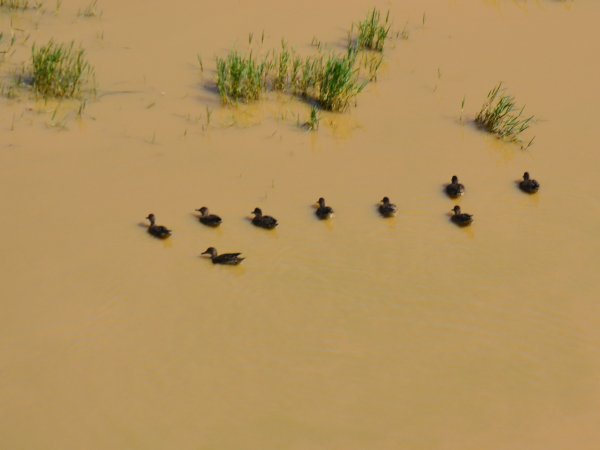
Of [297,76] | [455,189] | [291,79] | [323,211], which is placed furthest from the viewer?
[297,76]

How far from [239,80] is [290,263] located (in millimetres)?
3766

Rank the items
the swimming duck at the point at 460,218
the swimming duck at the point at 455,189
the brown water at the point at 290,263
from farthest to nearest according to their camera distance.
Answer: the swimming duck at the point at 455,189 → the swimming duck at the point at 460,218 → the brown water at the point at 290,263

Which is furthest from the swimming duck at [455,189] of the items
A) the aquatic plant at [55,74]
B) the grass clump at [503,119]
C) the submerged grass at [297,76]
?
the aquatic plant at [55,74]

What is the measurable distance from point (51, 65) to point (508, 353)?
717cm

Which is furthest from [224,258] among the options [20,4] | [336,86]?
[20,4]

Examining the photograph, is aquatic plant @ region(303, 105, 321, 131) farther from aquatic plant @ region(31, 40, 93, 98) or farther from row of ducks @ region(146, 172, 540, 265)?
aquatic plant @ region(31, 40, 93, 98)

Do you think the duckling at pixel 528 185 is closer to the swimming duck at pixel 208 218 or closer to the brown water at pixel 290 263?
the brown water at pixel 290 263

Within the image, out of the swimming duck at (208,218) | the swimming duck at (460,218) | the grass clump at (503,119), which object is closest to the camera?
the swimming duck at (208,218)

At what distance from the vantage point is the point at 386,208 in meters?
10.9

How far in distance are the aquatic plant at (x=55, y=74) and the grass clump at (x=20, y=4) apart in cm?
240

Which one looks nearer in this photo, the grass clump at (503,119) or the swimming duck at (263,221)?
the swimming duck at (263,221)

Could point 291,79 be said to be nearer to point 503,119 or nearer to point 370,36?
point 370,36

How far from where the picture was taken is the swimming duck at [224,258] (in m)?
9.73

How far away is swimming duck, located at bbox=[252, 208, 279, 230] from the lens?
10.4 m
